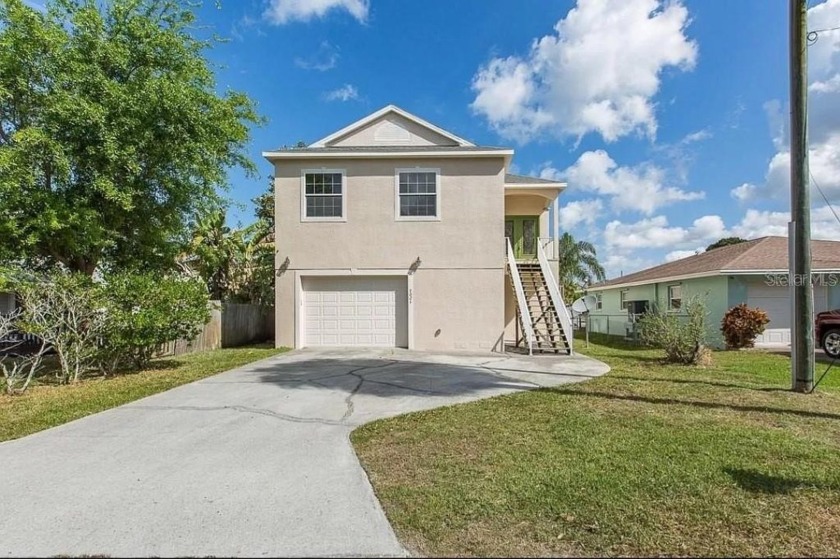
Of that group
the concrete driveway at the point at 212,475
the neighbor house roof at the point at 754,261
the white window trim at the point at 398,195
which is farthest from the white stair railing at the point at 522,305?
the neighbor house roof at the point at 754,261

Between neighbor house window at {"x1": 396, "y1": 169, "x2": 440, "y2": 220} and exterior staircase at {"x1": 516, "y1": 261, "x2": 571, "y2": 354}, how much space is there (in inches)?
148


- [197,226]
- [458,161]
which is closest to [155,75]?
[197,226]

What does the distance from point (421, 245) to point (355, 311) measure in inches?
108

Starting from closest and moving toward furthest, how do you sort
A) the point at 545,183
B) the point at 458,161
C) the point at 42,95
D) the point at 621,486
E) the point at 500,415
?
the point at 621,486
the point at 500,415
the point at 42,95
the point at 458,161
the point at 545,183

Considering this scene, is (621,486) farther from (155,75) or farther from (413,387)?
(155,75)

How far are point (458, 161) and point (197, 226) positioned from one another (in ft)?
24.8

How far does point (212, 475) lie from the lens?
160 inches

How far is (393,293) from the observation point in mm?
13672

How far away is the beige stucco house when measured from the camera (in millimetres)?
13422

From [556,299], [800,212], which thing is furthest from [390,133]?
[800,212]

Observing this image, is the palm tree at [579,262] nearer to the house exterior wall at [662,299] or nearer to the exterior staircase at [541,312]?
the house exterior wall at [662,299]

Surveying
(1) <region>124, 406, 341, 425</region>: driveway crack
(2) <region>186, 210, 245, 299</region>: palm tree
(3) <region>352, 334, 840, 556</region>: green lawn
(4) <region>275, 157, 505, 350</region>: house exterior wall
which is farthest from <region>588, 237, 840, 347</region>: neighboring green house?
(2) <region>186, 210, 245, 299</region>: palm tree

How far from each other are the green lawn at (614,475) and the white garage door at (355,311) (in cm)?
718

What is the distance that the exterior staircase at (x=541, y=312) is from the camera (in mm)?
12648
